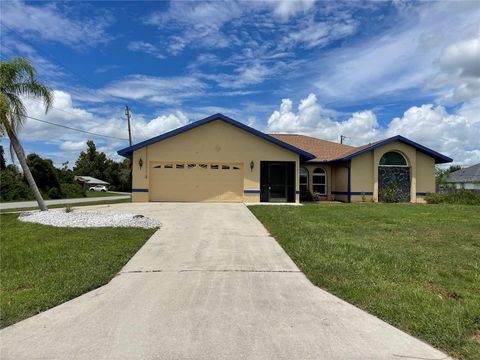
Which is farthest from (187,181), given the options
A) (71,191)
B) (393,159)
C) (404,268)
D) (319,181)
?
(71,191)

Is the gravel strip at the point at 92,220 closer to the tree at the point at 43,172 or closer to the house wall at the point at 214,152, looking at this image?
the house wall at the point at 214,152

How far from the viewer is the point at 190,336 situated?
14.3ft

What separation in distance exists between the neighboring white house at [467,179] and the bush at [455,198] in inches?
968

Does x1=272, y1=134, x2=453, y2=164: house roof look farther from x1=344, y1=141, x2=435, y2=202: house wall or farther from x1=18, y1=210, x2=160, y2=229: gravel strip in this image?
x1=18, y1=210, x2=160, y2=229: gravel strip

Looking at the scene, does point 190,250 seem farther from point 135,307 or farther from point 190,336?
point 190,336

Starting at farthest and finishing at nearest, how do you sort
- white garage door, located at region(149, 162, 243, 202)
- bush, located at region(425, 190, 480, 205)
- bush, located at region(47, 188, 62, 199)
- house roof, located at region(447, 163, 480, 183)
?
→ house roof, located at region(447, 163, 480, 183) → bush, located at region(47, 188, 62, 199) → bush, located at region(425, 190, 480, 205) → white garage door, located at region(149, 162, 243, 202)

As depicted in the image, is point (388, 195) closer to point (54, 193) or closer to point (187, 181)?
point (187, 181)

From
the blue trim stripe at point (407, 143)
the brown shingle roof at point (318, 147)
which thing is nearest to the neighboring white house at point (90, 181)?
the brown shingle roof at point (318, 147)

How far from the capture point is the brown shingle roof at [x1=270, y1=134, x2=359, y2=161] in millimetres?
27017

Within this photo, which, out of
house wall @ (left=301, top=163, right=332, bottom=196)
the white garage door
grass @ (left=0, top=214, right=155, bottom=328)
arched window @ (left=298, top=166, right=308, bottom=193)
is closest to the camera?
grass @ (left=0, top=214, right=155, bottom=328)

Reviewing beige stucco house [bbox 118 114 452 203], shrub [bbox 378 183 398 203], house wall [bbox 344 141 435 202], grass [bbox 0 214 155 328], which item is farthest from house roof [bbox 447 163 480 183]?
grass [bbox 0 214 155 328]

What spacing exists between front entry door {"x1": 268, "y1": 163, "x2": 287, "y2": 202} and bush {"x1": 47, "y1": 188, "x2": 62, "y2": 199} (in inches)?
998

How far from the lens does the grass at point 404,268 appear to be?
4656 millimetres

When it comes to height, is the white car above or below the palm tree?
below
